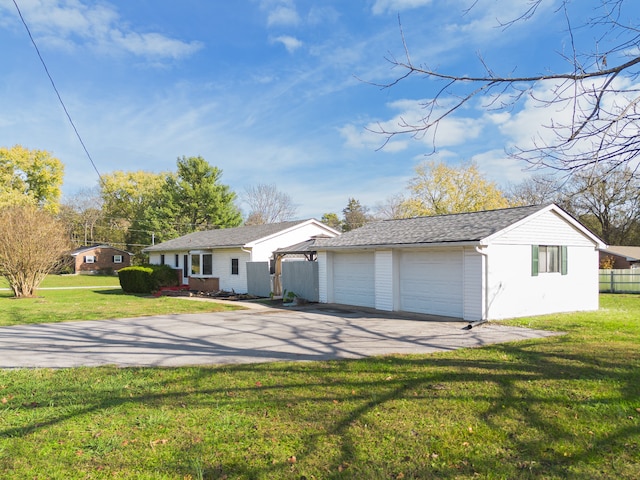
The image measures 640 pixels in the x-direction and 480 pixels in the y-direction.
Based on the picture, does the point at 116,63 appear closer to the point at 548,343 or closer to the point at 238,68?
the point at 238,68

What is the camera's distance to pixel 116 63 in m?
12.9

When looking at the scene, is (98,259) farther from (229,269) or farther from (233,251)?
(233,251)

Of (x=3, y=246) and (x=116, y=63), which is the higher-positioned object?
(x=116, y=63)

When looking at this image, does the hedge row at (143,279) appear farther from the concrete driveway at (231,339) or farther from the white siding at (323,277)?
the concrete driveway at (231,339)

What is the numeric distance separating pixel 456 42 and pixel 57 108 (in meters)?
10.6

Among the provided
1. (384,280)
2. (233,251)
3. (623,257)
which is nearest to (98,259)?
(233,251)

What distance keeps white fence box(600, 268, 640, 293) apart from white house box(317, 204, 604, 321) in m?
12.4

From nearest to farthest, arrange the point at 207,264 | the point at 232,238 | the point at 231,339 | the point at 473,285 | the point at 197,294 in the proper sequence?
the point at 231,339, the point at 473,285, the point at 197,294, the point at 232,238, the point at 207,264

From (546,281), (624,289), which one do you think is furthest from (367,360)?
(624,289)

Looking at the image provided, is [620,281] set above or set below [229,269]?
below

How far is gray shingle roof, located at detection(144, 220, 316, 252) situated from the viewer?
23.0 meters

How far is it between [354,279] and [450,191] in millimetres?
26203

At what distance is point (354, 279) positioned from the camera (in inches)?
659

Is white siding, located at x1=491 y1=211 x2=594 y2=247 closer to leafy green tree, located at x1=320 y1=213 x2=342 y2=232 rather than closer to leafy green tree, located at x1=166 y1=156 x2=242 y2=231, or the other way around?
leafy green tree, located at x1=166 y1=156 x2=242 y2=231
